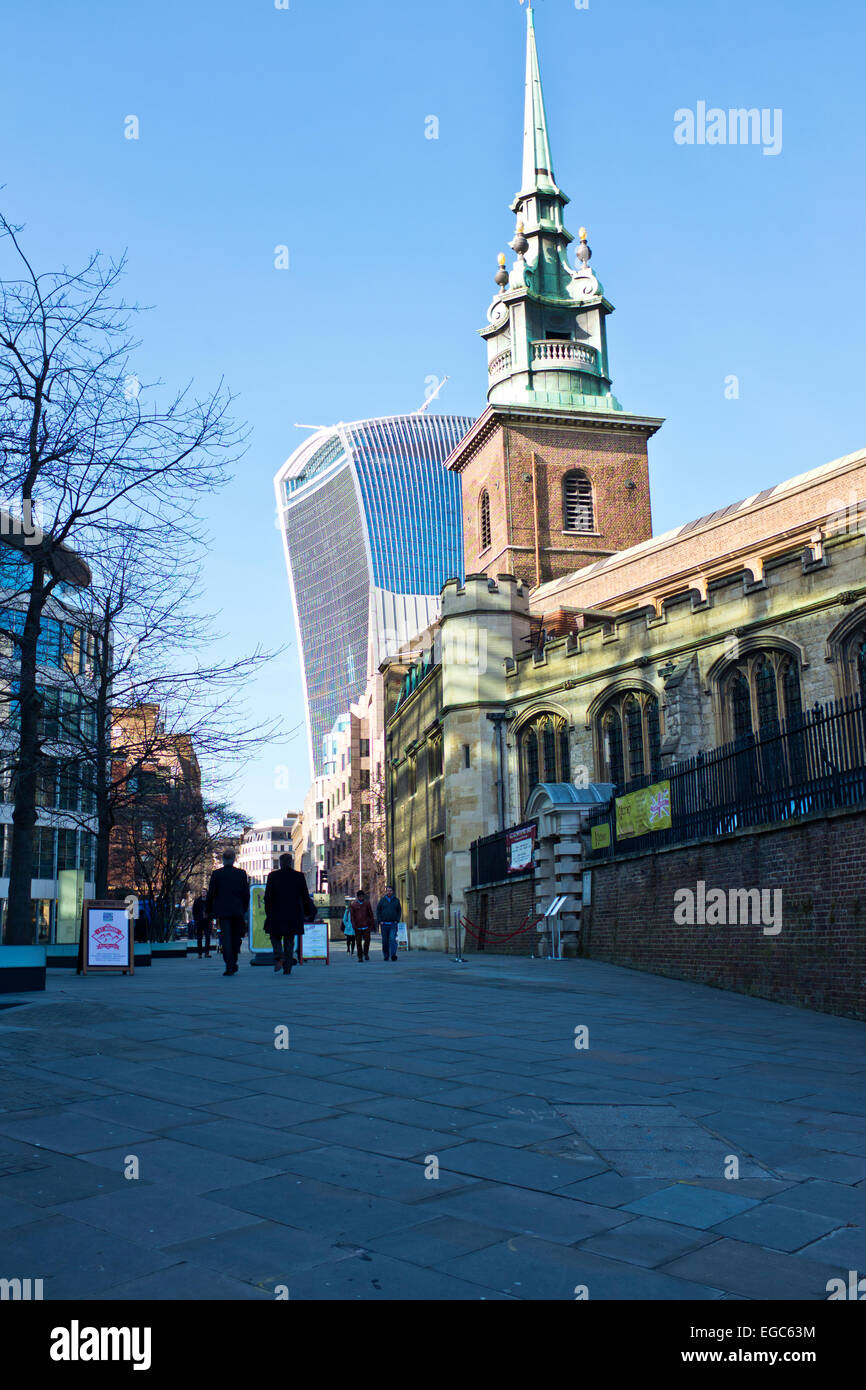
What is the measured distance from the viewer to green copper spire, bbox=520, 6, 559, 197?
6344 cm

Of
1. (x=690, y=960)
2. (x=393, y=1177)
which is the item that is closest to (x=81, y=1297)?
(x=393, y=1177)

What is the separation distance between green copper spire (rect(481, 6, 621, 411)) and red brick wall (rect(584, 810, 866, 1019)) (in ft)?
135

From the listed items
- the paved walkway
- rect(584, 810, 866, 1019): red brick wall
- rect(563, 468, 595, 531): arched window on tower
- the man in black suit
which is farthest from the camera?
rect(563, 468, 595, 531): arched window on tower

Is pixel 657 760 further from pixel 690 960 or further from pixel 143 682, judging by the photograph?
pixel 143 682

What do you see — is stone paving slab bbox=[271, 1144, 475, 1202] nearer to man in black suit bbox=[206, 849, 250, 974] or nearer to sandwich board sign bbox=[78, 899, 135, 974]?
man in black suit bbox=[206, 849, 250, 974]

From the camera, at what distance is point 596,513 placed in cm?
5431

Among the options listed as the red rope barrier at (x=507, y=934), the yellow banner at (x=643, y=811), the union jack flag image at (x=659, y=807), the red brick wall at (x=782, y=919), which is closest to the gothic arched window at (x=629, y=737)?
the red rope barrier at (x=507, y=934)

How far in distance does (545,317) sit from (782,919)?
5129 centimetres

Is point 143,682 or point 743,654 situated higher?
point 743,654

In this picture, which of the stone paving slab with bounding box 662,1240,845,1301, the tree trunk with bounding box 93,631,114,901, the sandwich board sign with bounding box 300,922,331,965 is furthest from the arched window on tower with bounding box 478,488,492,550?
the stone paving slab with bounding box 662,1240,845,1301

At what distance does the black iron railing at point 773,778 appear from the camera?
11977 mm

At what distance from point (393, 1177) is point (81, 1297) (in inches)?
61.6

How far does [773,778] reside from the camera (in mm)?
13656

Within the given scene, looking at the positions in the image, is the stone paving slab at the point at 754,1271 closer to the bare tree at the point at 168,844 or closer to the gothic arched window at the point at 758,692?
the gothic arched window at the point at 758,692
